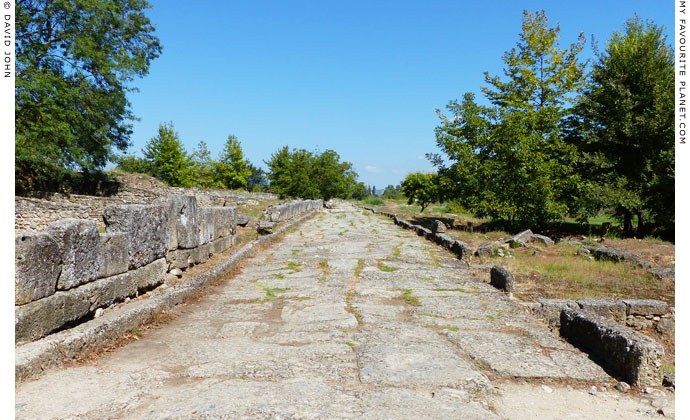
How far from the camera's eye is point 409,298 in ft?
19.1

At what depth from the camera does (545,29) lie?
63.6 ft

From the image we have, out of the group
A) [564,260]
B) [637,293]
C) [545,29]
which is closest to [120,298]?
[637,293]

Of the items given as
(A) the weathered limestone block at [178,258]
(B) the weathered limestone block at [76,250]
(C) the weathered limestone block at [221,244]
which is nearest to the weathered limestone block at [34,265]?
(B) the weathered limestone block at [76,250]

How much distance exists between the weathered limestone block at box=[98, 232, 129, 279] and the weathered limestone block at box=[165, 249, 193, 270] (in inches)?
55.5

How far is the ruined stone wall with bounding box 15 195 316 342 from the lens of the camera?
11.5 ft

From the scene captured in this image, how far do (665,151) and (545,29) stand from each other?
8187 millimetres

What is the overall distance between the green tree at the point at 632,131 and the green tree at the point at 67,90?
767 inches

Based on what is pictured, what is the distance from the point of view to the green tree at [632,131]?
47.8ft

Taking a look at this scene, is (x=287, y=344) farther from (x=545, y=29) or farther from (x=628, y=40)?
(x=545, y=29)

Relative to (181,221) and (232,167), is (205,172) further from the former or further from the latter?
(181,221)

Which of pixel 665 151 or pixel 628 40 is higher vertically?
pixel 628 40

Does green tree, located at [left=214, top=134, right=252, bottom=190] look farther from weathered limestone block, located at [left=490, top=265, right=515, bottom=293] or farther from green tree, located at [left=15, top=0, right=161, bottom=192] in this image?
weathered limestone block, located at [left=490, top=265, right=515, bottom=293]

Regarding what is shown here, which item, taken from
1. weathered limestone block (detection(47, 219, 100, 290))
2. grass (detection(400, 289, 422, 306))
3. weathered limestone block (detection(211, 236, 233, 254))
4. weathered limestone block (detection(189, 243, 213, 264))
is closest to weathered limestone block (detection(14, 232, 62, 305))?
weathered limestone block (detection(47, 219, 100, 290))

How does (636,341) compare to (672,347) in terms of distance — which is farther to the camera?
(672,347)
